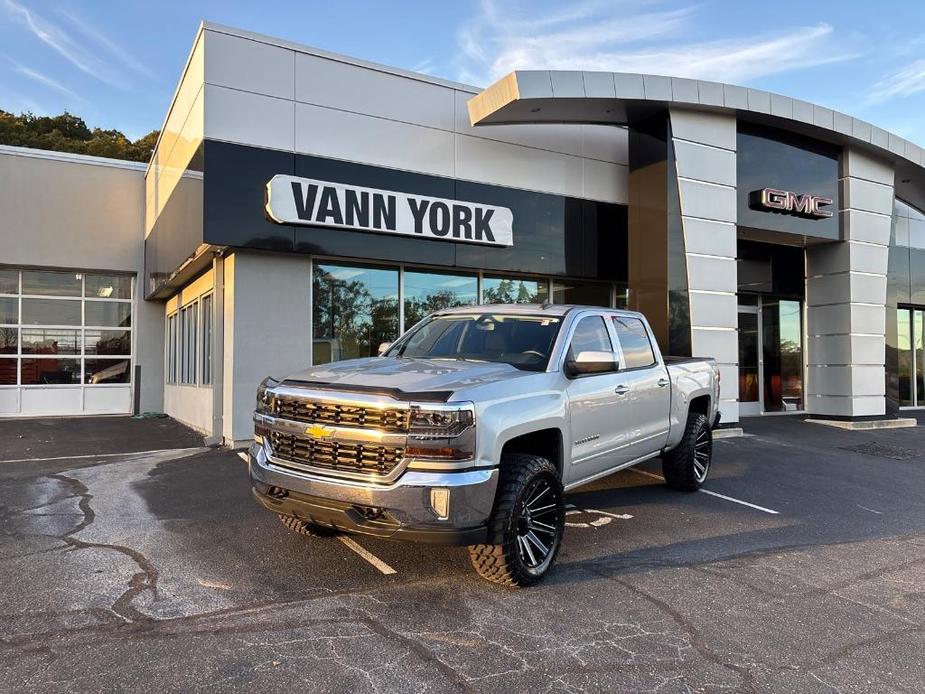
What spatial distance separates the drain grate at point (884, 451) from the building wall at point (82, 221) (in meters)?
15.8

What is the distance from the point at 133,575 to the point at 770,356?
15.2 m

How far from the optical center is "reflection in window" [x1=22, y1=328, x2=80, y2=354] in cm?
1579

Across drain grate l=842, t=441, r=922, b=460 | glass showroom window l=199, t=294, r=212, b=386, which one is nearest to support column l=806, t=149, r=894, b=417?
drain grate l=842, t=441, r=922, b=460

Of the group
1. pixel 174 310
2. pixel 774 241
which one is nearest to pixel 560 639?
pixel 774 241

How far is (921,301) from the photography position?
59.8ft

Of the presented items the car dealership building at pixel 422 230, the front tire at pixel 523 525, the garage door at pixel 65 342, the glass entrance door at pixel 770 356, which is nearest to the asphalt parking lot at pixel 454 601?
the front tire at pixel 523 525

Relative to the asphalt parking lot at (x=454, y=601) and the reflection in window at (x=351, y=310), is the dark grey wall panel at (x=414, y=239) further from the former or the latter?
the asphalt parking lot at (x=454, y=601)

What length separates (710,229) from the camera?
12.0m

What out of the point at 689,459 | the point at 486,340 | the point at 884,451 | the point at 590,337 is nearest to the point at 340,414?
the point at 486,340

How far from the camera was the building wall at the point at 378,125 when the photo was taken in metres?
9.42

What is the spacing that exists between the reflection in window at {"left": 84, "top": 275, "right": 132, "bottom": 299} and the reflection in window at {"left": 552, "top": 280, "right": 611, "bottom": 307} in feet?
37.3

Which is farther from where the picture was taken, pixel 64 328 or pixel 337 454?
pixel 64 328

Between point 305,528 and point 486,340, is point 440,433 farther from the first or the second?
point 305,528

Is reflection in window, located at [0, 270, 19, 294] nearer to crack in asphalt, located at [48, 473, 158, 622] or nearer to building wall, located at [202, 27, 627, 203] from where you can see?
building wall, located at [202, 27, 627, 203]
